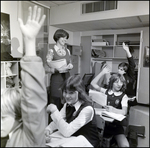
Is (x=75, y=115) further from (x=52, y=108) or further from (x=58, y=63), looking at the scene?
(x=58, y=63)

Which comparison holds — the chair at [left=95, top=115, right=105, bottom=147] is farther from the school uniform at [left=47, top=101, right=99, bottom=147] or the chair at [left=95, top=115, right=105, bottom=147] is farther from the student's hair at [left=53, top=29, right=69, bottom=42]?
the student's hair at [left=53, top=29, right=69, bottom=42]

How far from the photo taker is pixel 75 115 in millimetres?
1357

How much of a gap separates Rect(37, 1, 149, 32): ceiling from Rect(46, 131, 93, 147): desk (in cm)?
91

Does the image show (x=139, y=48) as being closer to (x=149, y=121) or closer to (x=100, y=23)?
(x=100, y=23)

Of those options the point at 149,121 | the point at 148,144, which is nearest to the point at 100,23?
the point at 149,121

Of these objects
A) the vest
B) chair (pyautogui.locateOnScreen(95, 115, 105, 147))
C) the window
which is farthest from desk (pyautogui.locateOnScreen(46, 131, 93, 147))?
the window

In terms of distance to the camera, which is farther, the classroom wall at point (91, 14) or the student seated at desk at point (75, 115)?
the student seated at desk at point (75, 115)

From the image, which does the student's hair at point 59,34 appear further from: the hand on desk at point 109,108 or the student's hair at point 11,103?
the hand on desk at point 109,108

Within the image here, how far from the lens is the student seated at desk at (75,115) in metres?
1.33

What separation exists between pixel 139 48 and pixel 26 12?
886mm

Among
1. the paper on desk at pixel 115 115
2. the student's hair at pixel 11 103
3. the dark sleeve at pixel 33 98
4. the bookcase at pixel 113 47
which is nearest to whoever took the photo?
the dark sleeve at pixel 33 98

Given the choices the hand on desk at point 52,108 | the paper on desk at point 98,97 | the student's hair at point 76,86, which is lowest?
the hand on desk at point 52,108

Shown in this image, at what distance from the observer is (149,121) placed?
47.5 inches

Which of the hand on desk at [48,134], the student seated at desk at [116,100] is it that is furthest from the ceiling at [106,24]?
the hand on desk at [48,134]
